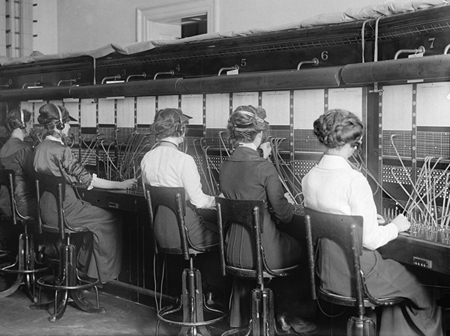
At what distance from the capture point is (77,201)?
14.5 ft

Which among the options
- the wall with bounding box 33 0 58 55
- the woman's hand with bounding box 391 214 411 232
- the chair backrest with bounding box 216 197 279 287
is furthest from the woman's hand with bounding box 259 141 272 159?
the wall with bounding box 33 0 58 55

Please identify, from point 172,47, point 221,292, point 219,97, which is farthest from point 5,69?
point 221,292

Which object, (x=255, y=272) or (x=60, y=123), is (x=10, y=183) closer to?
(x=60, y=123)

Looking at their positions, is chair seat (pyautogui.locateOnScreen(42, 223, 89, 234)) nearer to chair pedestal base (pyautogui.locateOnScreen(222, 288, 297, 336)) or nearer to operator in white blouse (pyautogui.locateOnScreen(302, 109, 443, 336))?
chair pedestal base (pyautogui.locateOnScreen(222, 288, 297, 336))

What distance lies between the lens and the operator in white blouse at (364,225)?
2746 millimetres

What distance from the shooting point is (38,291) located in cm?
515

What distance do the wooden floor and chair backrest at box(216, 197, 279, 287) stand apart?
1146 mm

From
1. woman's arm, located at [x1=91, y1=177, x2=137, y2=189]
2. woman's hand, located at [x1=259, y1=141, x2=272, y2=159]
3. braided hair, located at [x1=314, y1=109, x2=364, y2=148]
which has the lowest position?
woman's arm, located at [x1=91, y1=177, x2=137, y2=189]

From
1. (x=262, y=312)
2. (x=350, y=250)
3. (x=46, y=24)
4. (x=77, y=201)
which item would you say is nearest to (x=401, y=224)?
(x=350, y=250)

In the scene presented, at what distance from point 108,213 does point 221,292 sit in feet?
3.42

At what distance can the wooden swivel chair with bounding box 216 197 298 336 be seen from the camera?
3.10 meters

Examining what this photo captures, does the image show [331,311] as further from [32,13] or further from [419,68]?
[32,13]

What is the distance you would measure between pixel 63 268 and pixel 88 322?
0.43 metres

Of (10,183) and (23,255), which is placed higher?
(10,183)
